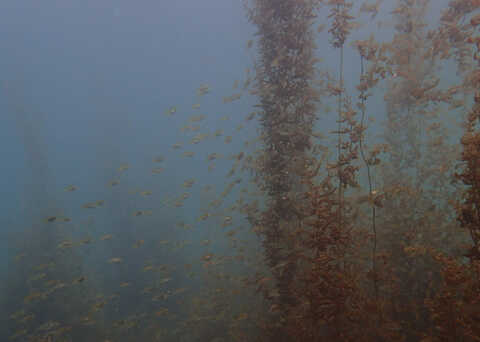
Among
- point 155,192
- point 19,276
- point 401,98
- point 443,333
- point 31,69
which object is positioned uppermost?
point 31,69

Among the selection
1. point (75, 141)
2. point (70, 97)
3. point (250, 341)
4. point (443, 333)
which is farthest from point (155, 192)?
point (70, 97)

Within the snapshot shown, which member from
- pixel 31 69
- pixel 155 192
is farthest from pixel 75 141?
pixel 155 192

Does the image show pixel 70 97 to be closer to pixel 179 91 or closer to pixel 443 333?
pixel 179 91

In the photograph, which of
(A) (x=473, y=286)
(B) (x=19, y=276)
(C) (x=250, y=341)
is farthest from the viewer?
(B) (x=19, y=276)

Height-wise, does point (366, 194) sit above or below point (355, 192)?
above

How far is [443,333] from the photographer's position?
203 centimetres

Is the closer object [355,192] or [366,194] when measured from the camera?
[366,194]

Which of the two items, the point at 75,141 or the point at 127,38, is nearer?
the point at 127,38

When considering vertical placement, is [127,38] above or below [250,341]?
above

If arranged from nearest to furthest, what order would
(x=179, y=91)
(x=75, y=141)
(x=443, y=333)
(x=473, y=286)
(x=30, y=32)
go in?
(x=473, y=286)
(x=443, y=333)
(x=30, y=32)
(x=75, y=141)
(x=179, y=91)

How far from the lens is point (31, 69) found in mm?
106750

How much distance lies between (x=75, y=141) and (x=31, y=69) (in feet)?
102

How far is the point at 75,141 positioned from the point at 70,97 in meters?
20.3

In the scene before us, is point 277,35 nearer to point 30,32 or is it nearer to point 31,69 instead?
point 30,32
